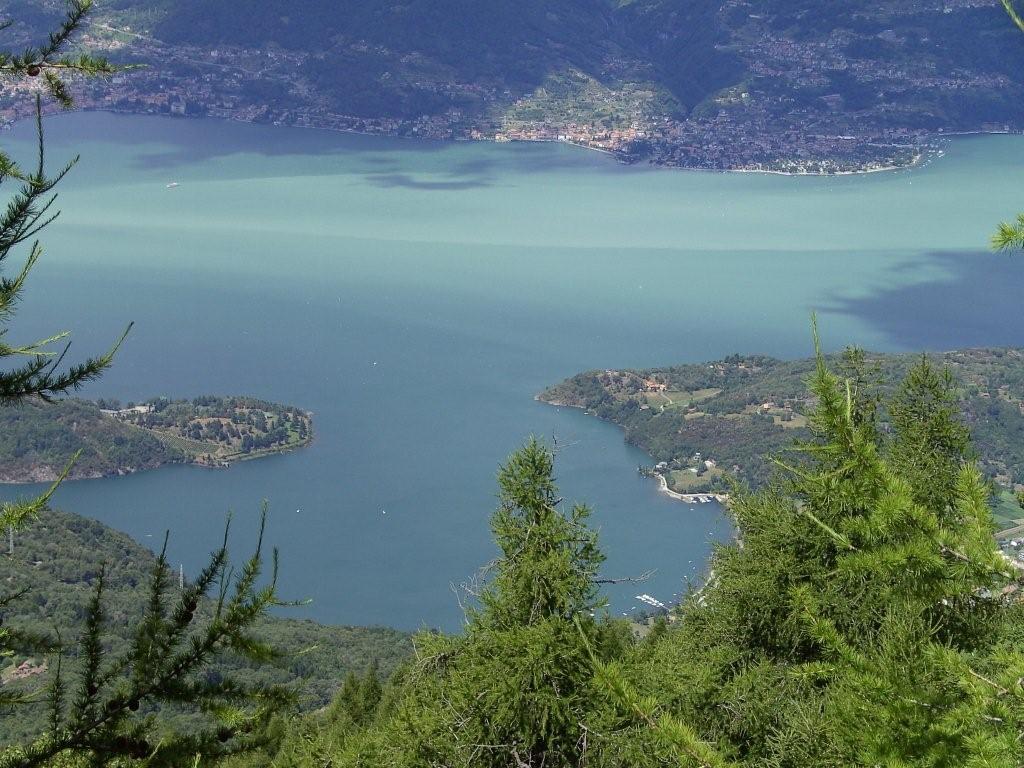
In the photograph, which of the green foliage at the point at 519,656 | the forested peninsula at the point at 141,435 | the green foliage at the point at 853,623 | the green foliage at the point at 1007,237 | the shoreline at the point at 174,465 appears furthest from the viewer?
the forested peninsula at the point at 141,435

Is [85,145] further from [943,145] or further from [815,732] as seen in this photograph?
[815,732]

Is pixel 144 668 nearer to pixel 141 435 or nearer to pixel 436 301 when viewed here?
pixel 141 435

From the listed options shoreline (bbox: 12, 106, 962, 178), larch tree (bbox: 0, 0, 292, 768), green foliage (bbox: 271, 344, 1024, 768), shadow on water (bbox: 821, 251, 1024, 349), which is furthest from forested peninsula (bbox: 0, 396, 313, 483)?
shoreline (bbox: 12, 106, 962, 178)

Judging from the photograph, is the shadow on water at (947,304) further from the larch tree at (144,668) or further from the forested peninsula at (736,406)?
the larch tree at (144,668)

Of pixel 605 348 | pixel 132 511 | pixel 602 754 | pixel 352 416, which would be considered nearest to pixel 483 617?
pixel 602 754

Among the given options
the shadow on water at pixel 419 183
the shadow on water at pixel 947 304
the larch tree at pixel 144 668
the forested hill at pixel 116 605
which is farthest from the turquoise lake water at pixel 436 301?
the larch tree at pixel 144 668

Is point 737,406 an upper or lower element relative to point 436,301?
lower

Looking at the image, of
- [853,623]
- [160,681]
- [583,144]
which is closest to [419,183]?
[583,144]
